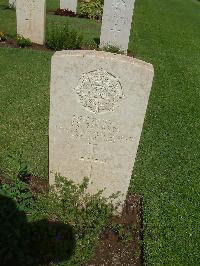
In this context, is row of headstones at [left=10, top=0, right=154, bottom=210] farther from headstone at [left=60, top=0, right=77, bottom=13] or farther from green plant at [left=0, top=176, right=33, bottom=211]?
headstone at [left=60, top=0, right=77, bottom=13]

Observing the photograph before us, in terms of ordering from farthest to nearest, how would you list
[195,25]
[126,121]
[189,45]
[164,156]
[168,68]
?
Answer: [195,25], [189,45], [168,68], [164,156], [126,121]

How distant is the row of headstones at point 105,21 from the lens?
1082cm

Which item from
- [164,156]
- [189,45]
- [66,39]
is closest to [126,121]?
[164,156]

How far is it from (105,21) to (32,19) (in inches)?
83.7

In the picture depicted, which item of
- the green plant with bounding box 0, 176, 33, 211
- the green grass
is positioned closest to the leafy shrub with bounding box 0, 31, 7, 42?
the green grass

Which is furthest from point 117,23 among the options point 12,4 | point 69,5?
point 12,4

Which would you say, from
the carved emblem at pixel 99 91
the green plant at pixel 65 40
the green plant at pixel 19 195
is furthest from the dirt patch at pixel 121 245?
the green plant at pixel 65 40

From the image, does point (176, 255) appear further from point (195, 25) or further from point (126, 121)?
point (195, 25)

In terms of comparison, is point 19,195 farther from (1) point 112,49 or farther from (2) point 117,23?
(2) point 117,23

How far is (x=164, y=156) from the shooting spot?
6.38m

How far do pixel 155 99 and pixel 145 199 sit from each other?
12.7ft

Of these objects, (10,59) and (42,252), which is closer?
(42,252)

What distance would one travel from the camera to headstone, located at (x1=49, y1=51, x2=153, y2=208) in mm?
3723

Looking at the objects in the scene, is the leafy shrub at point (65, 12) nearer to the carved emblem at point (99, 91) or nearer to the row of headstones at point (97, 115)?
the row of headstones at point (97, 115)
